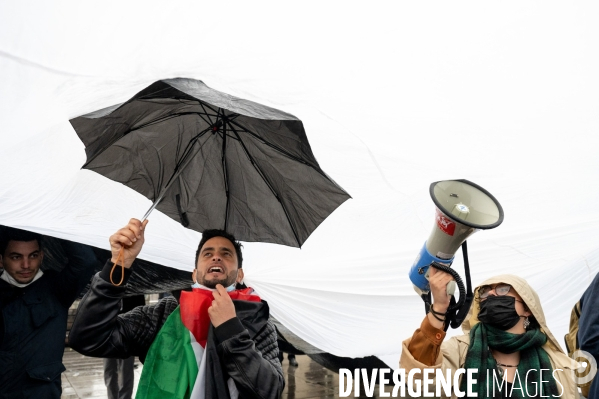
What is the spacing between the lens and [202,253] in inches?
121

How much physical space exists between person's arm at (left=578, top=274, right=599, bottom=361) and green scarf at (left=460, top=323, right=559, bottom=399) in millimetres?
323

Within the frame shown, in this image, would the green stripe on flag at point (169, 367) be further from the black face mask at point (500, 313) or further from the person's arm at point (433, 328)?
the black face mask at point (500, 313)

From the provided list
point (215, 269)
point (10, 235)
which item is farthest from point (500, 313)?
point (10, 235)

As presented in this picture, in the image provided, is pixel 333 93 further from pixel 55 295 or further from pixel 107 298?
pixel 55 295

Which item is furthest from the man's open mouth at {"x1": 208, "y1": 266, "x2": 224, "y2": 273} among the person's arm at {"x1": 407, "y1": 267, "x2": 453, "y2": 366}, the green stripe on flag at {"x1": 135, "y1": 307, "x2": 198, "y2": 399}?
the person's arm at {"x1": 407, "y1": 267, "x2": 453, "y2": 366}

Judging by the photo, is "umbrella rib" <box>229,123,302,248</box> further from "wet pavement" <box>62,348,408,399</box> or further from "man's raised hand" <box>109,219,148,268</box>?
"wet pavement" <box>62,348,408,399</box>

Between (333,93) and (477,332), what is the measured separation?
162 cm

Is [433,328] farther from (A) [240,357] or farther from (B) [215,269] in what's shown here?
(B) [215,269]

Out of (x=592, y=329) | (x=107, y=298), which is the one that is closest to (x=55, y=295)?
(x=107, y=298)

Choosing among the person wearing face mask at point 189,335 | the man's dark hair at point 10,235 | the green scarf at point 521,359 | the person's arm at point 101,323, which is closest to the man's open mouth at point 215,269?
the person wearing face mask at point 189,335

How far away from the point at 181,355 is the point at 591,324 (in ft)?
6.51

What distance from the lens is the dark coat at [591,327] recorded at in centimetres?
301

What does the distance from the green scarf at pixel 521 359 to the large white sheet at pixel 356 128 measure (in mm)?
946

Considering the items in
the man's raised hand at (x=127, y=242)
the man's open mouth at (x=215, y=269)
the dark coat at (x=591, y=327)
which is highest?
the man's raised hand at (x=127, y=242)
